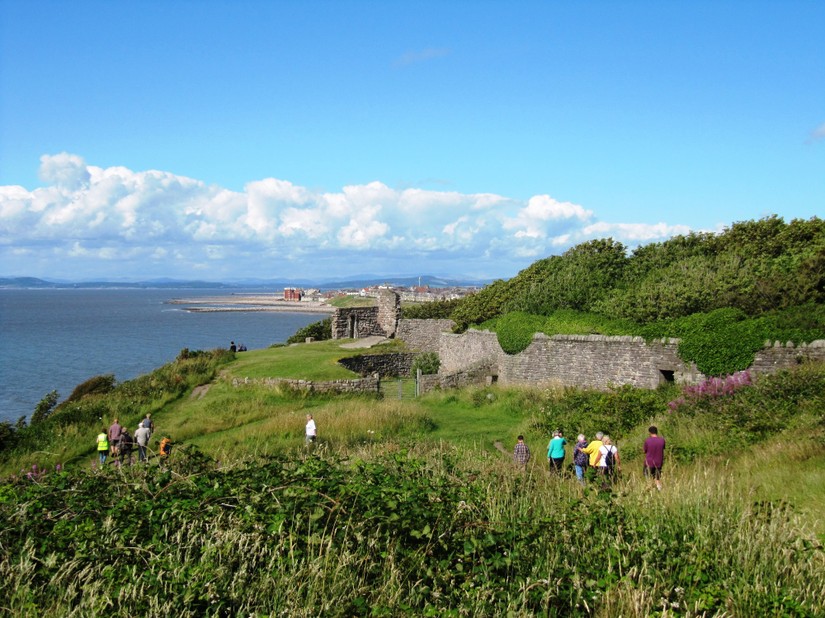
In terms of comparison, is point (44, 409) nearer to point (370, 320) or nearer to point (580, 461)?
point (370, 320)

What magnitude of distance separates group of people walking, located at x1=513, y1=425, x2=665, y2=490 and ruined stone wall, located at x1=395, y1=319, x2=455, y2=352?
22292 millimetres

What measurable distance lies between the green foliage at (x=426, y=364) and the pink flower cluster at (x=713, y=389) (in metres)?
15.8

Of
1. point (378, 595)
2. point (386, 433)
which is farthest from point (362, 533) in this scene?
point (386, 433)

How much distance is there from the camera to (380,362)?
31031 mm

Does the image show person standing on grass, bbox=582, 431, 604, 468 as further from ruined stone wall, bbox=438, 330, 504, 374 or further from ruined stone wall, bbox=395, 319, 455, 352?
ruined stone wall, bbox=395, 319, 455, 352

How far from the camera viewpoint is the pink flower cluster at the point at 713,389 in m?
15.3

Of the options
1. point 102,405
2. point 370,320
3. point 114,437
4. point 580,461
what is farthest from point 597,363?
point 370,320

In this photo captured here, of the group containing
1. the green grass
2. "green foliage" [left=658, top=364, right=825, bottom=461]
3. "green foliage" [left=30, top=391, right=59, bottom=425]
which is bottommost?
"green foliage" [left=30, top=391, right=59, bottom=425]

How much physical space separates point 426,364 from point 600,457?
2038cm

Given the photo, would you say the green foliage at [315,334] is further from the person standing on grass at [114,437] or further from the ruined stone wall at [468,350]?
the person standing on grass at [114,437]

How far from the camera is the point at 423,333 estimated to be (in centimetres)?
3622

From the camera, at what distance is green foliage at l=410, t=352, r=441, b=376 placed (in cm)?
3108

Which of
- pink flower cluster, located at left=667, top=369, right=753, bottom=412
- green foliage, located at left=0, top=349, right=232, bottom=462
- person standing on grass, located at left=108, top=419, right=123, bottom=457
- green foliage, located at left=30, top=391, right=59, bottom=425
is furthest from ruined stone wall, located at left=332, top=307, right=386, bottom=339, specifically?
pink flower cluster, located at left=667, top=369, right=753, bottom=412

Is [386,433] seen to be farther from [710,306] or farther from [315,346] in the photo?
[315,346]
